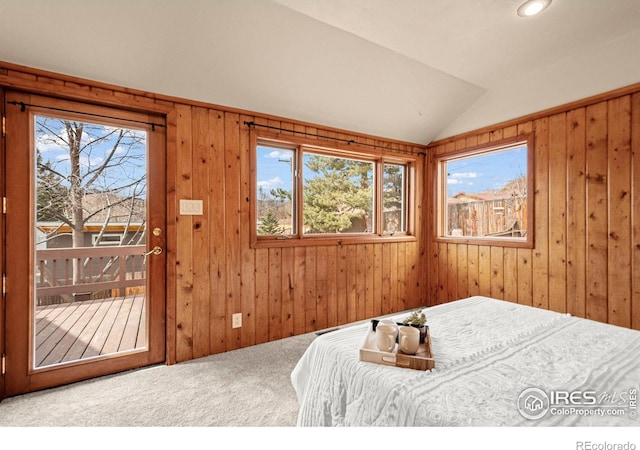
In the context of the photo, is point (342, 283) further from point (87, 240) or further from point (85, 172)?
point (85, 172)

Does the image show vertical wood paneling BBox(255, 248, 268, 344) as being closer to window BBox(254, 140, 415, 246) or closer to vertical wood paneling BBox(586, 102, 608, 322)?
window BBox(254, 140, 415, 246)

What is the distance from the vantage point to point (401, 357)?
3.43 ft

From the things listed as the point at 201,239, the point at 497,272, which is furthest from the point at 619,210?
the point at 201,239

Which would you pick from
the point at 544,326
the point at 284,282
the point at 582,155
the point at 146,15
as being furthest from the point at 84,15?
the point at 582,155

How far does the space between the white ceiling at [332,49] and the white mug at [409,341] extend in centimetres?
195

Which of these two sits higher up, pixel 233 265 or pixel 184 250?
pixel 184 250

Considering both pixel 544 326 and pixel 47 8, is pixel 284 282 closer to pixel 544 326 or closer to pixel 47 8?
pixel 544 326

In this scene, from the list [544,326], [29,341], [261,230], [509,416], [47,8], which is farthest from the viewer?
[261,230]

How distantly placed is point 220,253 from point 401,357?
1.98m

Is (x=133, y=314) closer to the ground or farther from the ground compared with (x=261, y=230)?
closer to the ground

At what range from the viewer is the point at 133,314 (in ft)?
7.89

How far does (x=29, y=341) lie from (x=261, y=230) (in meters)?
1.85
